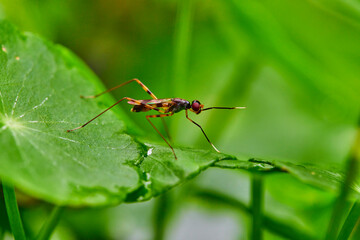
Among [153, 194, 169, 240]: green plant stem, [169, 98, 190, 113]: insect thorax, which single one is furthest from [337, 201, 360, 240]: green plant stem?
[169, 98, 190, 113]: insect thorax

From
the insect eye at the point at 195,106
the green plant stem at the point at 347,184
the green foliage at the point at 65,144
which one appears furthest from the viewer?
the insect eye at the point at 195,106

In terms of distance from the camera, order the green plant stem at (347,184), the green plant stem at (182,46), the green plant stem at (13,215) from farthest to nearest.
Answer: the green plant stem at (182,46) → the green plant stem at (13,215) → the green plant stem at (347,184)

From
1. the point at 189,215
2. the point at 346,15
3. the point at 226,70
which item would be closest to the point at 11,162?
the point at 346,15

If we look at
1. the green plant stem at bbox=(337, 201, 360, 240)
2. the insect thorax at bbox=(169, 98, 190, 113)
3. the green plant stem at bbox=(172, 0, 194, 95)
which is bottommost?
the green plant stem at bbox=(337, 201, 360, 240)

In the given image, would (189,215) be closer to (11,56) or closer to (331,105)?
(331,105)

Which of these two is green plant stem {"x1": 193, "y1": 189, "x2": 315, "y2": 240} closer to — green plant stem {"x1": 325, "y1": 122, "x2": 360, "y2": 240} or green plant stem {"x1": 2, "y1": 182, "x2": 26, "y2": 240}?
green plant stem {"x1": 325, "y1": 122, "x2": 360, "y2": 240}

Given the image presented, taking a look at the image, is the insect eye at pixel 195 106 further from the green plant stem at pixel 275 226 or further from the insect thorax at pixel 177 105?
the green plant stem at pixel 275 226

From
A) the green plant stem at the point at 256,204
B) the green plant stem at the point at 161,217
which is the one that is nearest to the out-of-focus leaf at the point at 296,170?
the green plant stem at the point at 256,204
